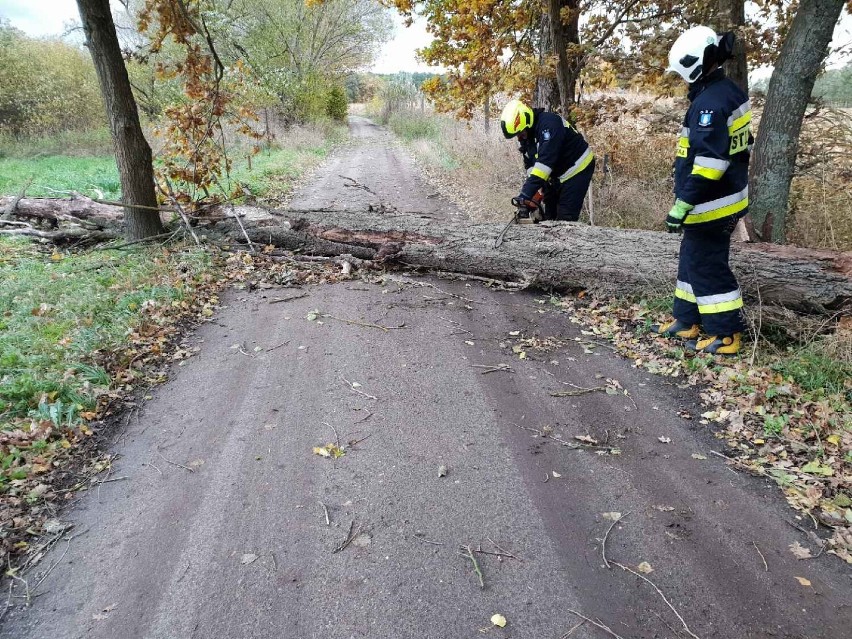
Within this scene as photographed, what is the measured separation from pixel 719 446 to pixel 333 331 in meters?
3.39

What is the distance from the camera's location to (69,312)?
4977mm

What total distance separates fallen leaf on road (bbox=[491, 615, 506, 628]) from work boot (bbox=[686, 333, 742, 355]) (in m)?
3.21

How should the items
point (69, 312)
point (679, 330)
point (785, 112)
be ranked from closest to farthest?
point (679, 330), point (69, 312), point (785, 112)

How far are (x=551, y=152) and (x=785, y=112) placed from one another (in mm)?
2500

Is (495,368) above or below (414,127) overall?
below

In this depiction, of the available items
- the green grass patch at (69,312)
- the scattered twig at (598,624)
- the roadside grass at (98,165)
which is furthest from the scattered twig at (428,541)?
the roadside grass at (98,165)

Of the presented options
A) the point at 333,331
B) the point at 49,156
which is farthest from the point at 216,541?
the point at 49,156

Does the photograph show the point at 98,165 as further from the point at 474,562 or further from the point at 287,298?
the point at 474,562

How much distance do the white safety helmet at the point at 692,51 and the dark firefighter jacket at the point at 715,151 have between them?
122 millimetres

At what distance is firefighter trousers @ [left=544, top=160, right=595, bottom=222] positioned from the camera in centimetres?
650

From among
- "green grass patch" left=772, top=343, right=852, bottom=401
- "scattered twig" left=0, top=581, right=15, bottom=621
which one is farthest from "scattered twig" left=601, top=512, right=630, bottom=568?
"scattered twig" left=0, top=581, right=15, bottom=621

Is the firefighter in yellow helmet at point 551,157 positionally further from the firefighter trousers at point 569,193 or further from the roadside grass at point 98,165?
the roadside grass at point 98,165

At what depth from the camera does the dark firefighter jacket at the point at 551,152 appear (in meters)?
5.97

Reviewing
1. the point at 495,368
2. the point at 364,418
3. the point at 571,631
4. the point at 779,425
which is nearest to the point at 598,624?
the point at 571,631
